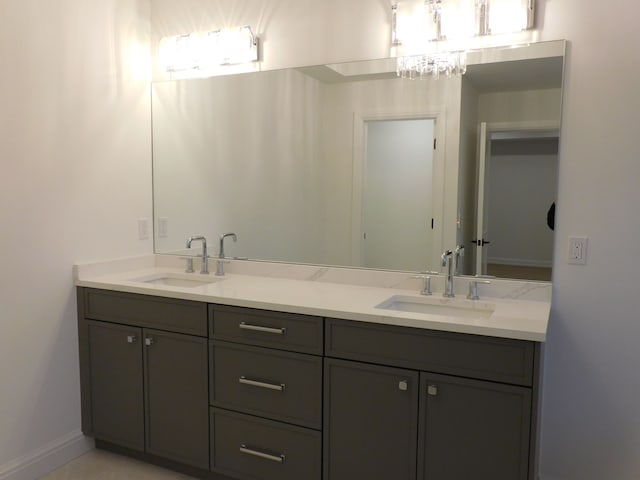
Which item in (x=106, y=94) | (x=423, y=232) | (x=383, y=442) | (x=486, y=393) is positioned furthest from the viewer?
(x=106, y=94)

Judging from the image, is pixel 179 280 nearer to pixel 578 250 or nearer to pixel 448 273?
pixel 448 273

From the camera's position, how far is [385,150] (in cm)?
253

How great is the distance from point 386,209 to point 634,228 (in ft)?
3.38

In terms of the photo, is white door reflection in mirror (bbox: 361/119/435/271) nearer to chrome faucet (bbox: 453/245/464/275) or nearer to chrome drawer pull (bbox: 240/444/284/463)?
chrome faucet (bbox: 453/245/464/275)

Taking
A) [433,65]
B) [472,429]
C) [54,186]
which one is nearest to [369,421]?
[472,429]

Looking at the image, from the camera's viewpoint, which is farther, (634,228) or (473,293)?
(473,293)

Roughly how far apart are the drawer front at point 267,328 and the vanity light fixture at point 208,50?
1.38m

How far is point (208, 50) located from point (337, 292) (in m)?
1.53

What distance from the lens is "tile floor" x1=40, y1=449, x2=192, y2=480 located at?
2.53 m

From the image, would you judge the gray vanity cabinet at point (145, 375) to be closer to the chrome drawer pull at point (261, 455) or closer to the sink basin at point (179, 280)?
the chrome drawer pull at point (261, 455)

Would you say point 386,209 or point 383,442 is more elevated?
point 386,209

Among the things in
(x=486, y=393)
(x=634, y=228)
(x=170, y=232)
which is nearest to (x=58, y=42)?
(x=170, y=232)

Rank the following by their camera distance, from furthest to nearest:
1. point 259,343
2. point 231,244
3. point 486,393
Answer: point 231,244 → point 259,343 → point 486,393

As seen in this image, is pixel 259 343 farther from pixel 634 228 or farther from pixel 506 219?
pixel 634 228
